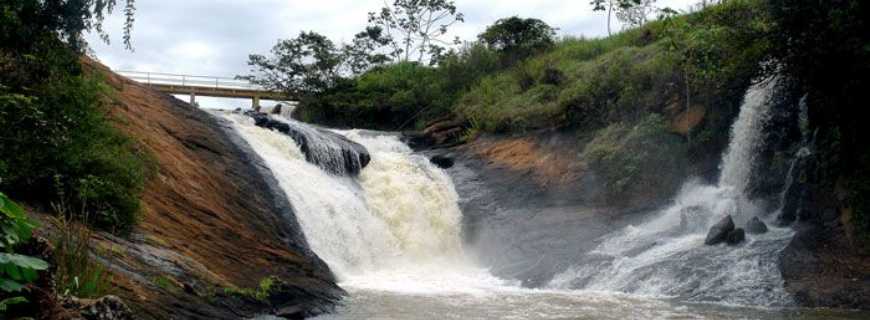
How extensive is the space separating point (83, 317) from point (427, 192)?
18.5 metres

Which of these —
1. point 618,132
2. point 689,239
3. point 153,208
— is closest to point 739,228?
point 689,239

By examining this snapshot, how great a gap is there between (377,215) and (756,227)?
383 inches

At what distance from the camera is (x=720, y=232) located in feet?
52.8

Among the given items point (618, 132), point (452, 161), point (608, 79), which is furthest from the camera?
point (452, 161)

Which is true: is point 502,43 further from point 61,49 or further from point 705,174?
point 61,49

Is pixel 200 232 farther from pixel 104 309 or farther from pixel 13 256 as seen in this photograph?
pixel 13 256

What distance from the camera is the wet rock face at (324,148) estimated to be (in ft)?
75.3

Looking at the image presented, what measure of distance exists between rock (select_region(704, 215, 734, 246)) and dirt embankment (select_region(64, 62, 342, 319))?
769 cm

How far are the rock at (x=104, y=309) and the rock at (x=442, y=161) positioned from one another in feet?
68.7

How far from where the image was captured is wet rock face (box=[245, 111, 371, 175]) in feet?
75.3

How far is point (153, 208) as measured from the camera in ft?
41.7

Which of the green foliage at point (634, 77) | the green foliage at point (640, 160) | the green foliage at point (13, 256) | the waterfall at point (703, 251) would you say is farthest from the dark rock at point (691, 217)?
the green foliage at point (13, 256)

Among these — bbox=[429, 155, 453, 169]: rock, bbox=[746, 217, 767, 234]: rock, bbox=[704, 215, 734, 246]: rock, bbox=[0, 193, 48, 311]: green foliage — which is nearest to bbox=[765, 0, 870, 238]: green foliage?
bbox=[746, 217, 767, 234]: rock

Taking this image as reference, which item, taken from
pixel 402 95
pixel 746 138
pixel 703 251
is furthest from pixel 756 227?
pixel 402 95
